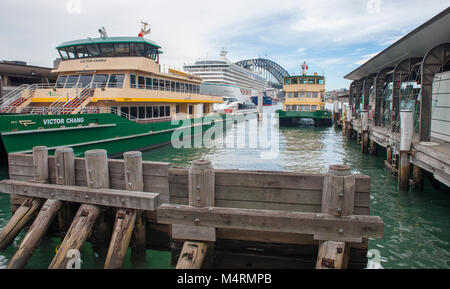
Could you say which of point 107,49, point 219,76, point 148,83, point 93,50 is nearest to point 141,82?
point 148,83

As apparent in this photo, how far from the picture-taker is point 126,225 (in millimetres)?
4414

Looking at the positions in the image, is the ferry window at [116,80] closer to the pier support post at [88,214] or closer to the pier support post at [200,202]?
the pier support post at [88,214]

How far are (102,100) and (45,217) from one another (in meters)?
12.3

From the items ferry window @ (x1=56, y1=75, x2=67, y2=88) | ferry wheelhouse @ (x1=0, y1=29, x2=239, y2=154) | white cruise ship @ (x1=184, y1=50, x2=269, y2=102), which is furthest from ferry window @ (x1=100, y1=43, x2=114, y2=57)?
white cruise ship @ (x1=184, y1=50, x2=269, y2=102)

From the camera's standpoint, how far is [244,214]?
12.2 ft

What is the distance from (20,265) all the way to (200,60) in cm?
7160

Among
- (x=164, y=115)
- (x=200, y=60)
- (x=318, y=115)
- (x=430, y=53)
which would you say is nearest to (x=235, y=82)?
(x=200, y=60)

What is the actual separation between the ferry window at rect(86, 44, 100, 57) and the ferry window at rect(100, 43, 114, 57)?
28 cm

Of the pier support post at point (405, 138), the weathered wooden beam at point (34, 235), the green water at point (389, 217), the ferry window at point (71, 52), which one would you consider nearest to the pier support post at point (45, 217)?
the weathered wooden beam at point (34, 235)

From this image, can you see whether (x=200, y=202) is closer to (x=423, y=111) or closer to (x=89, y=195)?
(x=89, y=195)

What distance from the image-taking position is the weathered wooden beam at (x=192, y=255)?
3.68 meters

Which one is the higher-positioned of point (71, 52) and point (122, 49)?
point (122, 49)

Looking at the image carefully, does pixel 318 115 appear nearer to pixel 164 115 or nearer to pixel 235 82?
pixel 164 115

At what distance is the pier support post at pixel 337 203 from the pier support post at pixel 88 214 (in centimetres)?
330
